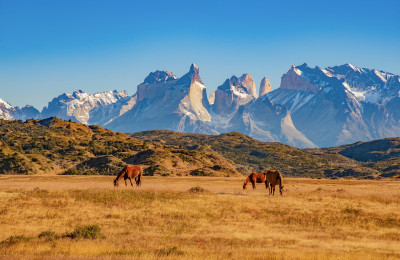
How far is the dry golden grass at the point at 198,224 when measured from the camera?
2100cm

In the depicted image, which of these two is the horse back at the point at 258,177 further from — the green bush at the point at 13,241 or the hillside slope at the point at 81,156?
the hillside slope at the point at 81,156

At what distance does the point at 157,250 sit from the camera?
69.0 ft

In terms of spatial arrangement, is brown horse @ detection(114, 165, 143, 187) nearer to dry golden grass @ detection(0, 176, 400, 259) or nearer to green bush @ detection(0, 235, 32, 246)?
dry golden grass @ detection(0, 176, 400, 259)

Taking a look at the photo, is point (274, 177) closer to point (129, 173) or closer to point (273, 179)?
point (273, 179)

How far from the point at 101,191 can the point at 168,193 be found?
19.0ft

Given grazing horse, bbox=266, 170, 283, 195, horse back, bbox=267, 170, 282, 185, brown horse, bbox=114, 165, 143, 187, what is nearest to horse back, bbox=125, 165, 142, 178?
brown horse, bbox=114, 165, 143, 187

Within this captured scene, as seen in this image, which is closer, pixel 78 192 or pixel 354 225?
pixel 354 225

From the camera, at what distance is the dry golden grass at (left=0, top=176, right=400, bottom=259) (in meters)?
21.0

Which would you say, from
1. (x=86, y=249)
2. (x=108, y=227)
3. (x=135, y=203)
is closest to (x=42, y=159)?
(x=135, y=203)

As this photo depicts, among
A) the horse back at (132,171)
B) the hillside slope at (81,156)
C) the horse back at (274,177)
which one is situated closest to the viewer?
the horse back at (274,177)

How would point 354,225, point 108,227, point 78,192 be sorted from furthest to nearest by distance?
point 78,192 < point 354,225 < point 108,227

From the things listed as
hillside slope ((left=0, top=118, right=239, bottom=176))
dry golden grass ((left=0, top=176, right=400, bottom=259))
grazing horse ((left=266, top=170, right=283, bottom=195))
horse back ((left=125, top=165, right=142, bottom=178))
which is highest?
hillside slope ((left=0, top=118, right=239, bottom=176))

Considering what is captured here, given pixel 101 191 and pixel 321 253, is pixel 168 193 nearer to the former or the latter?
pixel 101 191

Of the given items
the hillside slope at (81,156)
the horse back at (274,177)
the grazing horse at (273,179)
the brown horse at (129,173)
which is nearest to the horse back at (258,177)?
the grazing horse at (273,179)
